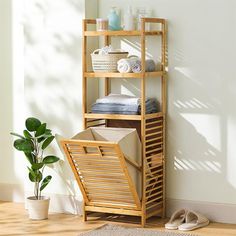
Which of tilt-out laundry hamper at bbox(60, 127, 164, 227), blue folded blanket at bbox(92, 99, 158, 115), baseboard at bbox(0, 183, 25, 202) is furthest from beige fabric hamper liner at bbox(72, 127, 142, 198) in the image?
baseboard at bbox(0, 183, 25, 202)

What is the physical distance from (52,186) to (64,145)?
0.73 m

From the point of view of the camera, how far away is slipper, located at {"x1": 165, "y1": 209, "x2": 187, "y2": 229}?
5020mm

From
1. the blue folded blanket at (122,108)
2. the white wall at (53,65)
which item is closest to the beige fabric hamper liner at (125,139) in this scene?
the blue folded blanket at (122,108)

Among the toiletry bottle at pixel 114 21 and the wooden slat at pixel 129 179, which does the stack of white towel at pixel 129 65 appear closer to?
the toiletry bottle at pixel 114 21

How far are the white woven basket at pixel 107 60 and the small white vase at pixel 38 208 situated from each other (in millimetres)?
1072

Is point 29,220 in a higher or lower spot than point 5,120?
lower

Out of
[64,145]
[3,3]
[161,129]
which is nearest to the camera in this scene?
[64,145]

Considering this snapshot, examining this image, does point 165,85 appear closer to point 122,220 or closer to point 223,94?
point 223,94

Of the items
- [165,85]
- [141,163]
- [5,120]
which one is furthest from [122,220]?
[5,120]

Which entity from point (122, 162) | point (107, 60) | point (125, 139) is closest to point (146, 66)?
point (107, 60)

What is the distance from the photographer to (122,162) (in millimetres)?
4805

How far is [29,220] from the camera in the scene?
5.29 meters

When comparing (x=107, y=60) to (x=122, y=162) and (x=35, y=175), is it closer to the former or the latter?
(x=122, y=162)

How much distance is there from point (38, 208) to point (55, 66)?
1.09m
